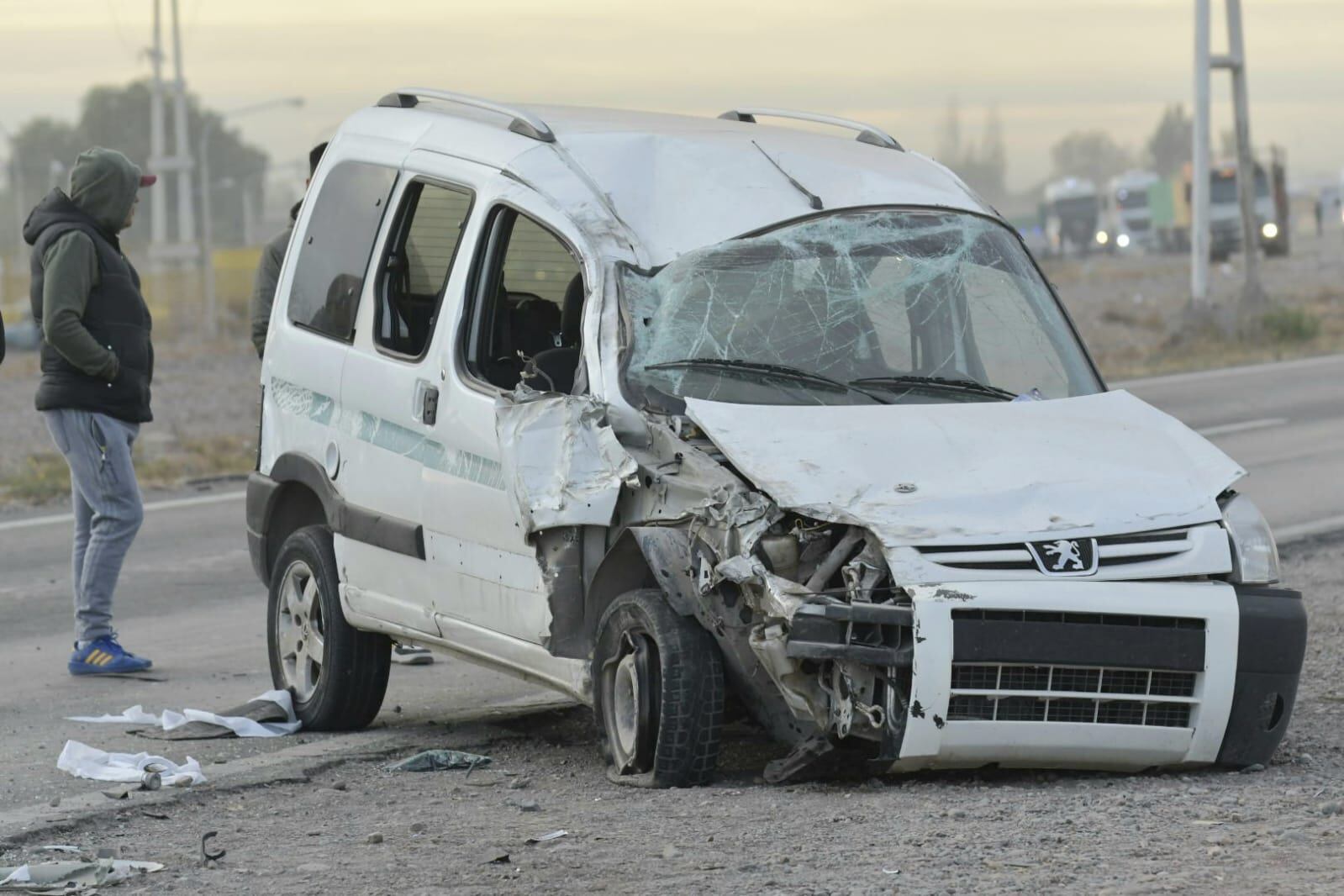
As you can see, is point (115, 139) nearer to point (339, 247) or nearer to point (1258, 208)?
point (1258, 208)

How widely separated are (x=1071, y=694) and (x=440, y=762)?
2.25 meters

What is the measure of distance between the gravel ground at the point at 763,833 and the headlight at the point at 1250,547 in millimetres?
551

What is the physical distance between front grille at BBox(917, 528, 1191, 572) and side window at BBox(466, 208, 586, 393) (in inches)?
69.8

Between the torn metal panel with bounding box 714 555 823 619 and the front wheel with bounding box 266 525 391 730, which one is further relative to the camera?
the front wheel with bounding box 266 525 391 730

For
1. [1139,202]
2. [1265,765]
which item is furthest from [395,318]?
[1139,202]

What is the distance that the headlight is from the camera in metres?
5.44

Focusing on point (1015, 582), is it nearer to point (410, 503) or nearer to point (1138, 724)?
point (1138, 724)

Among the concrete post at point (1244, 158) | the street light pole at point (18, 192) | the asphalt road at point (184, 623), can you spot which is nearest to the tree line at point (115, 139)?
the street light pole at point (18, 192)

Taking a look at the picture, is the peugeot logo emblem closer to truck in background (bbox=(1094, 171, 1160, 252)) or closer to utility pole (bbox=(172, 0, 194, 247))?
utility pole (bbox=(172, 0, 194, 247))

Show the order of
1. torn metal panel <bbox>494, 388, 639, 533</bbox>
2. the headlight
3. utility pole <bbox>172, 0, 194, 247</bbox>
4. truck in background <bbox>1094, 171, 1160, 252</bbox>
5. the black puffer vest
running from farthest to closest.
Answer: truck in background <bbox>1094, 171, 1160, 252</bbox>, utility pole <bbox>172, 0, 194, 247</bbox>, the black puffer vest, torn metal panel <bbox>494, 388, 639, 533</bbox>, the headlight

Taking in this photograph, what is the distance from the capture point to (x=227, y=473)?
16.4m

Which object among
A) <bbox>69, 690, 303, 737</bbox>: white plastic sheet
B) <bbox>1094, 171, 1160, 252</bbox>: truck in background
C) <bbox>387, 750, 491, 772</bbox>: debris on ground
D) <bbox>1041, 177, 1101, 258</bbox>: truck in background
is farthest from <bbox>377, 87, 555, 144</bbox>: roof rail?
<bbox>1041, 177, 1101, 258</bbox>: truck in background

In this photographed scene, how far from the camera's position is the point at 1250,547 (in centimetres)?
547

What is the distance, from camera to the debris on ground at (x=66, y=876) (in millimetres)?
4844
